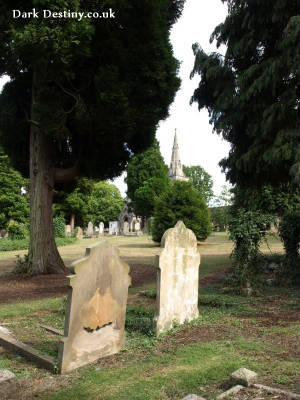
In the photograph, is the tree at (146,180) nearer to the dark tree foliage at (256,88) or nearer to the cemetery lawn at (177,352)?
the dark tree foliage at (256,88)

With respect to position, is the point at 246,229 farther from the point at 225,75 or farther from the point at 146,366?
the point at 146,366

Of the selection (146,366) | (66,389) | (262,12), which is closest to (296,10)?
(262,12)

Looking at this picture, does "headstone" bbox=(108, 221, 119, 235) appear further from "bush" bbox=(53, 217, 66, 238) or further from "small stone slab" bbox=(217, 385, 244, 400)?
"small stone slab" bbox=(217, 385, 244, 400)

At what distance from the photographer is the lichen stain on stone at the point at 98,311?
177 inches

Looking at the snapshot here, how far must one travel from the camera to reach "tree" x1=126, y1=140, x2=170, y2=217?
48594mm

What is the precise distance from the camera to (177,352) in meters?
4.64

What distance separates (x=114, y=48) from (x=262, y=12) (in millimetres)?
4479

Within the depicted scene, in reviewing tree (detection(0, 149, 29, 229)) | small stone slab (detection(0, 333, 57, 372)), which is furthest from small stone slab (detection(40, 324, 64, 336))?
tree (detection(0, 149, 29, 229))

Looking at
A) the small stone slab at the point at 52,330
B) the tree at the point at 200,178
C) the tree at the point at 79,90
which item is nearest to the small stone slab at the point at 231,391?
the small stone slab at the point at 52,330

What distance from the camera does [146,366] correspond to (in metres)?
4.22

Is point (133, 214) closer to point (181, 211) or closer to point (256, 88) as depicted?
point (181, 211)

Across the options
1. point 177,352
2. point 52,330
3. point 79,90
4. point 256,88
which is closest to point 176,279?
point 177,352

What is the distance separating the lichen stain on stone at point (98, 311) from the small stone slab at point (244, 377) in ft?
6.00

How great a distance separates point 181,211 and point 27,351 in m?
19.9
